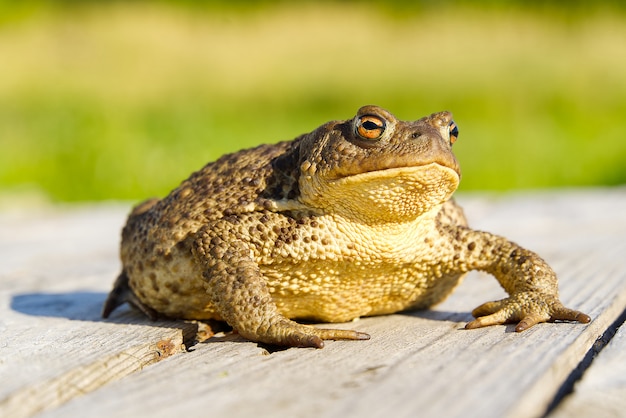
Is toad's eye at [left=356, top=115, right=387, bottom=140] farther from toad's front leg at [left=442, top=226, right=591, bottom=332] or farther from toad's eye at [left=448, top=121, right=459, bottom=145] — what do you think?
toad's front leg at [left=442, top=226, right=591, bottom=332]

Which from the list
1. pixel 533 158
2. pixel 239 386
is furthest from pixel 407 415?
pixel 533 158

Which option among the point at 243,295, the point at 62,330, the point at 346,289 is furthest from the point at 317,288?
the point at 62,330

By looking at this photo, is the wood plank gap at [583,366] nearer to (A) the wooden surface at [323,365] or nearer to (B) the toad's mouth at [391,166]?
(A) the wooden surface at [323,365]

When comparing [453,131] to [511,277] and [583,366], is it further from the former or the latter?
[583,366]

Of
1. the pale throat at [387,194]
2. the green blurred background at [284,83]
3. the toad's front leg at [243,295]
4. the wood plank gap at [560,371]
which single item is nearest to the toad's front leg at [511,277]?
the wood plank gap at [560,371]

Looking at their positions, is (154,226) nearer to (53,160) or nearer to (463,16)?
(53,160)

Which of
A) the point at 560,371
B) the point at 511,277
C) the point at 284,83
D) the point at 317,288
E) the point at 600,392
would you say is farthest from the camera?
the point at 284,83

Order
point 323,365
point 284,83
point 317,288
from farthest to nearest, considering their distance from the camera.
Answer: point 284,83 < point 317,288 < point 323,365
